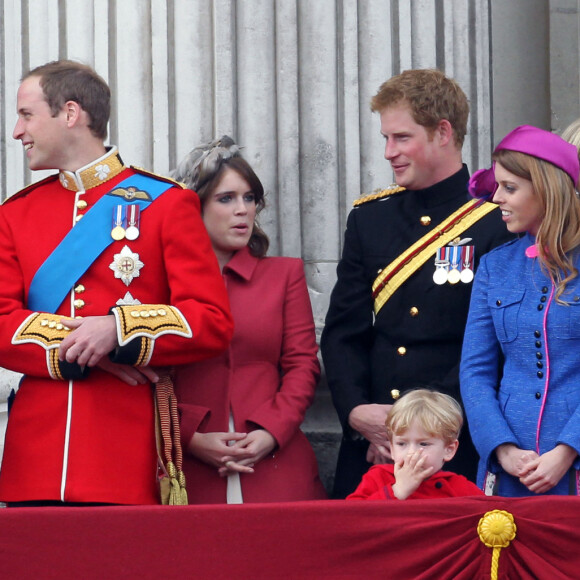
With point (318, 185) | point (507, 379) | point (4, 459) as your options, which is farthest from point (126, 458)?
point (318, 185)

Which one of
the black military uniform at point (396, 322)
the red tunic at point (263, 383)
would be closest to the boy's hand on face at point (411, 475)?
the black military uniform at point (396, 322)

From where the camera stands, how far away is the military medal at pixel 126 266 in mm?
3848

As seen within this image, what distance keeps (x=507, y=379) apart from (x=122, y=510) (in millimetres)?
1229

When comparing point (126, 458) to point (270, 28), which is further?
point (270, 28)

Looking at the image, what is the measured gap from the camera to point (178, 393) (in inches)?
162

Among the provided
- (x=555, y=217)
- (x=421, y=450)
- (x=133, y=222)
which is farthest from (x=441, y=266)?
(x=133, y=222)

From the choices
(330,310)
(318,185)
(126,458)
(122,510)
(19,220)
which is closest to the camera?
(122,510)

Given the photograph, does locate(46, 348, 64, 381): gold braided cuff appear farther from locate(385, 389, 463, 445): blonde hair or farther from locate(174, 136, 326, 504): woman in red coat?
locate(385, 389, 463, 445): blonde hair

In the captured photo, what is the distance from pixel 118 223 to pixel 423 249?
930 millimetres

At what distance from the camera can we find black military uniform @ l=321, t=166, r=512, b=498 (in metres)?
4.10

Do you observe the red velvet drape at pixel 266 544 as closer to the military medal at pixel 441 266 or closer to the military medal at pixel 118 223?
the military medal at pixel 118 223

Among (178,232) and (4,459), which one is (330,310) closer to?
(178,232)

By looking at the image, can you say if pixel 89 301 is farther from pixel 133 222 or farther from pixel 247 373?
pixel 247 373

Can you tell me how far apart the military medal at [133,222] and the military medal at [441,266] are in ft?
2.93
